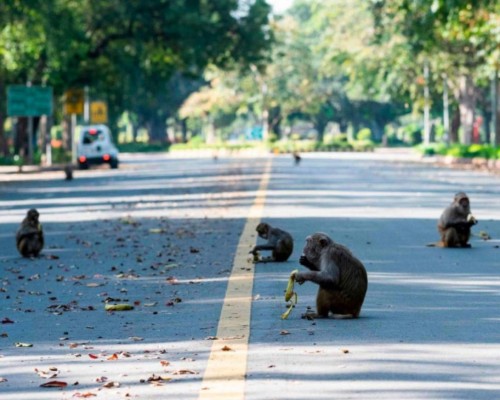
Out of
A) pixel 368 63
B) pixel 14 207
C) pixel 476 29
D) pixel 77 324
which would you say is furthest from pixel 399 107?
pixel 77 324

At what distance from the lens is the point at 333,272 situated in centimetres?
1084

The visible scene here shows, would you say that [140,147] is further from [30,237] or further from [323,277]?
[323,277]

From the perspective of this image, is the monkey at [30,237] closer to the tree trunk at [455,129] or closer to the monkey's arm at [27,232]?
the monkey's arm at [27,232]

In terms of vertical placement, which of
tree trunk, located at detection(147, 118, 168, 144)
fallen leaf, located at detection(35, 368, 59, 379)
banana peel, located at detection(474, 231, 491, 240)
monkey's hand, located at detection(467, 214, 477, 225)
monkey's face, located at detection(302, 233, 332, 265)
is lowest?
tree trunk, located at detection(147, 118, 168, 144)

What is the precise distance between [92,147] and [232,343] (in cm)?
5720

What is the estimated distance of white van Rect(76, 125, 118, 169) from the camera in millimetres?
66625

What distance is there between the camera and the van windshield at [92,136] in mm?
66750

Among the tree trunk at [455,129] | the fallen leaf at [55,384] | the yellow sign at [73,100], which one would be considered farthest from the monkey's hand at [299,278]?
the tree trunk at [455,129]

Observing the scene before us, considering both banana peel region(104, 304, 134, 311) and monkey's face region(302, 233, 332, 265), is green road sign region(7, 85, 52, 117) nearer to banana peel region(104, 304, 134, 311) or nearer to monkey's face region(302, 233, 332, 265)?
banana peel region(104, 304, 134, 311)

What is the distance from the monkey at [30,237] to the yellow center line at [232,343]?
2837mm

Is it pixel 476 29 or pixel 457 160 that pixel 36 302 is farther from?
pixel 457 160

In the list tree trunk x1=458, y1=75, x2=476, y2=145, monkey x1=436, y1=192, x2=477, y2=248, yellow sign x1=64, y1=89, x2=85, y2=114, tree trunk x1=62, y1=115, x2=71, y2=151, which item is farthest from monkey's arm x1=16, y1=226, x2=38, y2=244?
tree trunk x1=62, y1=115, x2=71, y2=151

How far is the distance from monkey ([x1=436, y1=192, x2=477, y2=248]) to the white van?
49.0 meters

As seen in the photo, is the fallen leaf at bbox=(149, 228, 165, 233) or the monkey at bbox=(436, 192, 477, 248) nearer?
the monkey at bbox=(436, 192, 477, 248)
